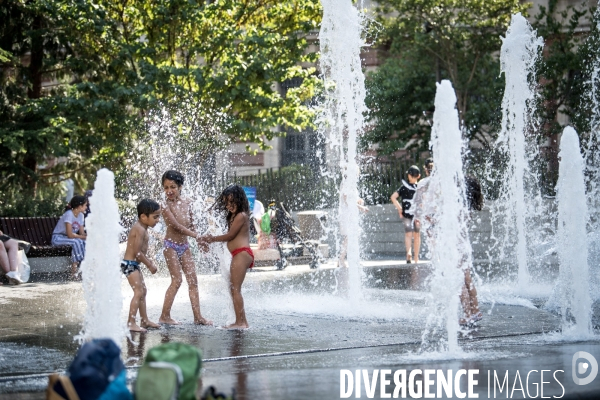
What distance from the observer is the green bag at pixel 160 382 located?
402cm

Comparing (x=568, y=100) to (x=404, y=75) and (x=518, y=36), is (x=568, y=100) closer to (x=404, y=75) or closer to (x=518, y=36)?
(x=404, y=75)

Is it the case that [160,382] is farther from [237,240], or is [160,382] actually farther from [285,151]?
[285,151]

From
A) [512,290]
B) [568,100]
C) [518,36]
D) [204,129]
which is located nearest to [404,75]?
[568,100]

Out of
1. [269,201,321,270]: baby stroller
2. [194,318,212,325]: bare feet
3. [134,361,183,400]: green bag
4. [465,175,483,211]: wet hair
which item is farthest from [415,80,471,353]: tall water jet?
[269,201,321,270]: baby stroller

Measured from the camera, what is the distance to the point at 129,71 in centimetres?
1862

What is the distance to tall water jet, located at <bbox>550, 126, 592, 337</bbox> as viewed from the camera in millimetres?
7945

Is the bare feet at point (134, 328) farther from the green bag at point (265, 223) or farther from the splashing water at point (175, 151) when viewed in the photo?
the green bag at point (265, 223)

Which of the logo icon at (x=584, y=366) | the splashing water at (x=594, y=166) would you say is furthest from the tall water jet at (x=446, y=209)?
the splashing water at (x=594, y=166)

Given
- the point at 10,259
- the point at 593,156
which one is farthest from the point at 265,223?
the point at 593,156

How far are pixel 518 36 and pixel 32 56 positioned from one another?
10.5 m

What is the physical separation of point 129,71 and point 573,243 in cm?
1226

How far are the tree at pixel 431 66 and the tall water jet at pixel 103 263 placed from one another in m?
18.2

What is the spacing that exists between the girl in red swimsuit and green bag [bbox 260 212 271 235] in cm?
937

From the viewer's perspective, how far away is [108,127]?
1930 centimetres
